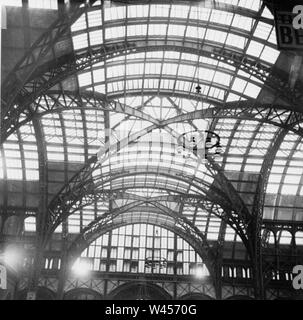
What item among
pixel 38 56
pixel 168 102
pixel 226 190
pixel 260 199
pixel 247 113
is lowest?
pixel 260 199

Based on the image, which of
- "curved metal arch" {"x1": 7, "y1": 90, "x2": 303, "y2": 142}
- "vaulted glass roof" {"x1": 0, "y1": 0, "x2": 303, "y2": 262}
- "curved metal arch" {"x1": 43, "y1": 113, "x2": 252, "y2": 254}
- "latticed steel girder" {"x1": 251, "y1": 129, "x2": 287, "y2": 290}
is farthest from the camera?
"curved metal arch" {"x1": 43, "y1": 113, "x2": 252, "y2": 254}

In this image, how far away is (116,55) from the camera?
24875 mm

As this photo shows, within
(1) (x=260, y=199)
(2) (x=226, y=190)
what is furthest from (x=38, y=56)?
(1) (x=260, y=199)

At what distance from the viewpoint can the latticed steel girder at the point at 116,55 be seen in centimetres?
2323

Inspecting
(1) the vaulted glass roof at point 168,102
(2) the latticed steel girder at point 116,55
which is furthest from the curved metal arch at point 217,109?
(2) the latticed steel girder at point 116,55

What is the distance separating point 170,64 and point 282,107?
9.47 meters

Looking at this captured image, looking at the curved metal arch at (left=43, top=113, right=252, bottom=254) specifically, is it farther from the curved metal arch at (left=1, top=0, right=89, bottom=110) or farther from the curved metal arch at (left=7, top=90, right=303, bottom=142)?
the curved metal arch at (left=1, top=0, right=89, bottom=110)

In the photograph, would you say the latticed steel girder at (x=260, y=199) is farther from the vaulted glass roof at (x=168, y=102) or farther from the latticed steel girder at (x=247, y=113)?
the latticed steel girder at (x=247, y=113)

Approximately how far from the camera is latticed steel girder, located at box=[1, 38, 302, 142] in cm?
2323

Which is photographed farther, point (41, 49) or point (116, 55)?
point (116, 55)

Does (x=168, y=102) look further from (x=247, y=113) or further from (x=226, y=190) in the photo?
(x=226, y=190)

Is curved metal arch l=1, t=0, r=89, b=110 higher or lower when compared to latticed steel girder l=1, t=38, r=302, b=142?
lower

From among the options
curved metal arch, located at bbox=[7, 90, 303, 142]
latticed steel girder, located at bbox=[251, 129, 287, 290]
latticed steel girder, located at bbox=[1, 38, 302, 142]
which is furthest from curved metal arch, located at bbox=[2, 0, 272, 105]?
latticed steel girder, located at bbox=[251, 129, 287, 290]

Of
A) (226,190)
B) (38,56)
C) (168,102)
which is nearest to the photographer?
(38,56)
